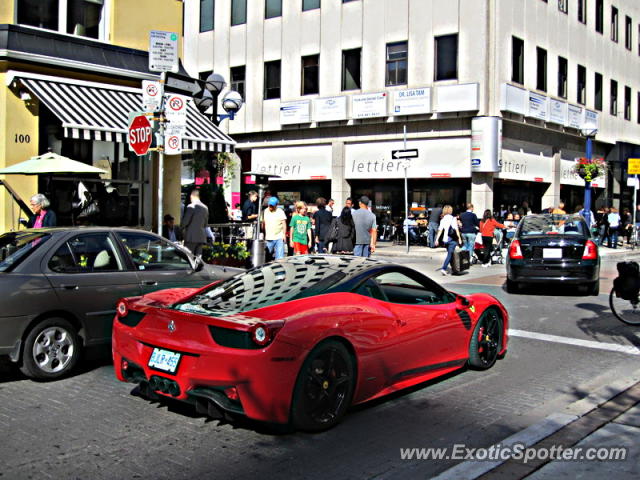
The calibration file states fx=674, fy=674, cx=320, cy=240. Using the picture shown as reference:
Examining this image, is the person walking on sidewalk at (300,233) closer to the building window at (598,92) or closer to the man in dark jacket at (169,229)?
the man in dark jacket at (169,229)

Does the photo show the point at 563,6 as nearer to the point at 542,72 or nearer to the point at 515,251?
the point at 542,72

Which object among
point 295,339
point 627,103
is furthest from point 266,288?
point 627,103

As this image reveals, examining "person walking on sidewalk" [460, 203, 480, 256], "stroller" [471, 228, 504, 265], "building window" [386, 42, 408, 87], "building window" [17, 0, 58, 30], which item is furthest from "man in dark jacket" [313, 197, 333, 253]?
"building window" [386, 42, 408, 87]

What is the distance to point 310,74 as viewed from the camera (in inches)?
1205

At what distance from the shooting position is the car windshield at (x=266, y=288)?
17.6 ft

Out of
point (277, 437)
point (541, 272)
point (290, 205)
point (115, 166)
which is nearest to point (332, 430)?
point (277, 437)

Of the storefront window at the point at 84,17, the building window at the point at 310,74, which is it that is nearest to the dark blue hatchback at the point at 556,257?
the storefront window at the point at 84,17

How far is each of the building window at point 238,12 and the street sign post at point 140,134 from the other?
24446 mm

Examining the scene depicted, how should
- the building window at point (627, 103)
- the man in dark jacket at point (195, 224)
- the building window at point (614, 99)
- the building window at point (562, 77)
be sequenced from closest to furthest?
the man in dark jacket at point (195, 224) < the building window at point (562, 77) < the building window at point (614, 99) < the building window at point (627, 103)

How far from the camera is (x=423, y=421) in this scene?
5.45 meters

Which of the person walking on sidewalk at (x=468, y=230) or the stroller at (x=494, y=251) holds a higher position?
the person walking on sidewalk at (x=468, y=230)

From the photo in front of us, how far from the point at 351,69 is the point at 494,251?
1226 centimetres

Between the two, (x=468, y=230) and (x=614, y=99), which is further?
(x=614, y=99)

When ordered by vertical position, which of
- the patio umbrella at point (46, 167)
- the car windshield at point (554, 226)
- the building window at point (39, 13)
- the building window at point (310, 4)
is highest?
the building window at point (310, 4)
